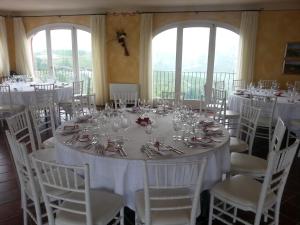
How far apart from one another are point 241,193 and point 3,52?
7.37 metres

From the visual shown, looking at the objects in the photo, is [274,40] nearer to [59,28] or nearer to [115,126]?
[115,126]

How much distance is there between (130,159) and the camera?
197cm

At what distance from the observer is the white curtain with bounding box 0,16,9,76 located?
7.24 metres

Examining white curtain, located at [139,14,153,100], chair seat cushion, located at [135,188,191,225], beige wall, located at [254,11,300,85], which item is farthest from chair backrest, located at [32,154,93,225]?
beige wall, located at [254,11,300,85]

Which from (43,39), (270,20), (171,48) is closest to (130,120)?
(171,48)

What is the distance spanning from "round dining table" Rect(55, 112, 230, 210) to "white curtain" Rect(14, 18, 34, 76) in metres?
5.97

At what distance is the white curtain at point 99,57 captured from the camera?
6.82m

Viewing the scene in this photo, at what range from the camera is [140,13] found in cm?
662

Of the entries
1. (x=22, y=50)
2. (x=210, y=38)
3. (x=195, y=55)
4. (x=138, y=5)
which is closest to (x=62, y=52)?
(x=22, y=50)

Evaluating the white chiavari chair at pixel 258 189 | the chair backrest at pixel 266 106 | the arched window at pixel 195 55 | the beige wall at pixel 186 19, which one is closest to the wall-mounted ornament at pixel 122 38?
the beige wall at pixel 186 19

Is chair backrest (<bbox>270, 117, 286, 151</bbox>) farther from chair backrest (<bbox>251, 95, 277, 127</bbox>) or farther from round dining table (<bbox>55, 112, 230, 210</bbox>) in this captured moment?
chair backrest (<bbox>251, 95, 277, 127</bbox>)

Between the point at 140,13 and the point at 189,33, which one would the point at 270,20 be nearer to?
the point at 189,33

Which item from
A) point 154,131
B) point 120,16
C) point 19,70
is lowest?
point 154,131

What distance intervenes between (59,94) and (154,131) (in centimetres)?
330
